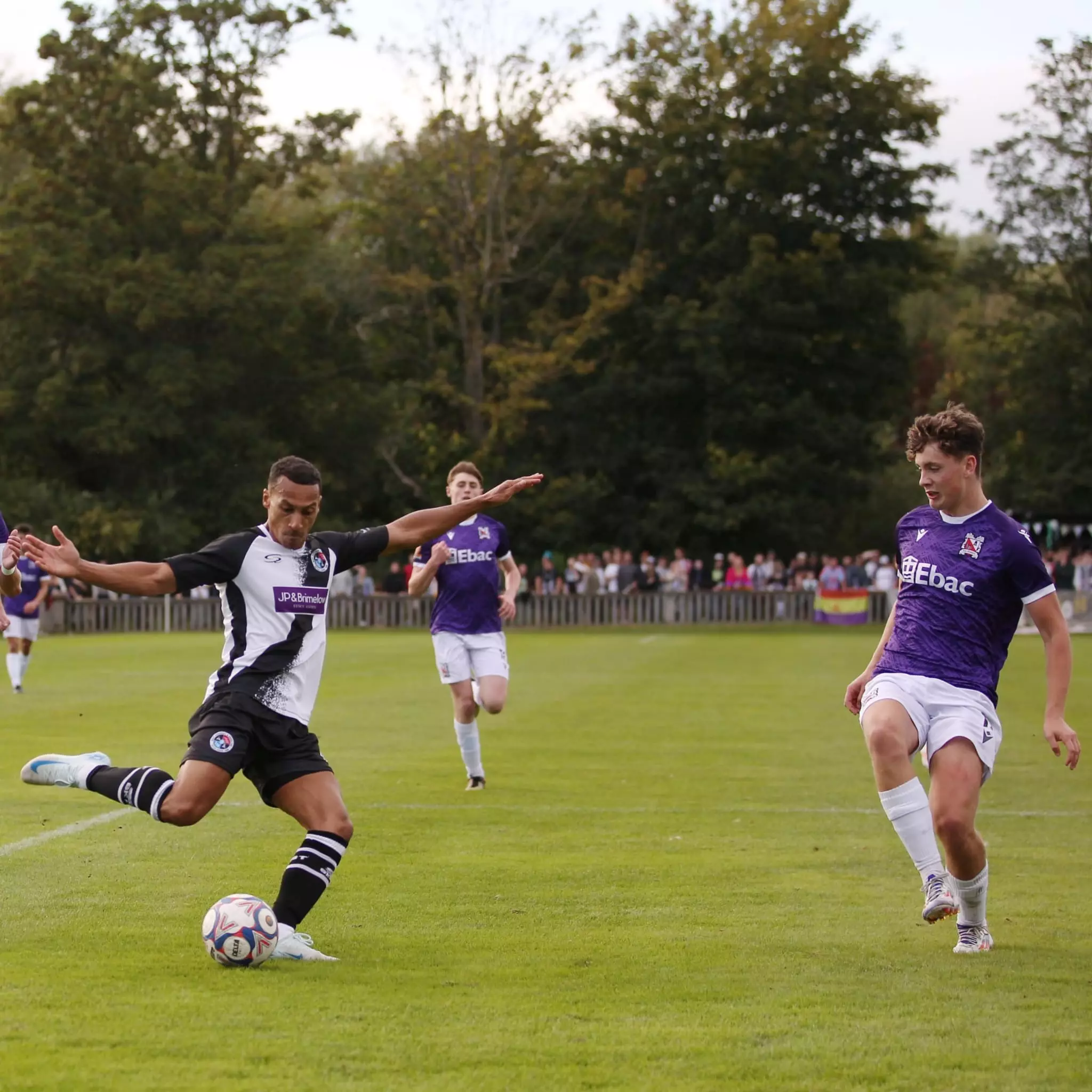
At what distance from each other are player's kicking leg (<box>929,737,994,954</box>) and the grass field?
0.12 m

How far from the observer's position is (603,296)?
5462cm

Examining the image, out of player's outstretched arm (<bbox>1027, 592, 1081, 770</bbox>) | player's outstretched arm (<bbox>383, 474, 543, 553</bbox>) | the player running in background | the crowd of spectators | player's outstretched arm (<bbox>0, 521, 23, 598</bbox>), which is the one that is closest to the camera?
player's outstretched arm (<bbox>1027, 592, 1081, 770</bbox>)

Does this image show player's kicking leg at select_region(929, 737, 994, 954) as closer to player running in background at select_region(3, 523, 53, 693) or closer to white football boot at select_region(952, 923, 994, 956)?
white football boot at select_region(952, 923, 994, 956)

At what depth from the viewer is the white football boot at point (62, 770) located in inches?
276

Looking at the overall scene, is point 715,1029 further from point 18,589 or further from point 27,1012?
point 18,589

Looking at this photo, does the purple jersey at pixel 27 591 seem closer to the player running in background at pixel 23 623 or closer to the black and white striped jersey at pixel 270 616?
the player running in background at pixel 23 623

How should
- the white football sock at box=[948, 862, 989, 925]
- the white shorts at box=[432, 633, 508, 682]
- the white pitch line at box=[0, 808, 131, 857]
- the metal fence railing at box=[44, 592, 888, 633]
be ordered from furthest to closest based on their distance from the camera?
the metal fence railing at box=[44, 592, 888, 633] < the white shorts at box=[432, 633, 508, 682] < the white pitch line at box=[0, 808, 131, 857] < the white football sock at box=[948, 862, 989, 925]

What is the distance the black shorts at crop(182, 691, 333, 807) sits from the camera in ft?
22.2

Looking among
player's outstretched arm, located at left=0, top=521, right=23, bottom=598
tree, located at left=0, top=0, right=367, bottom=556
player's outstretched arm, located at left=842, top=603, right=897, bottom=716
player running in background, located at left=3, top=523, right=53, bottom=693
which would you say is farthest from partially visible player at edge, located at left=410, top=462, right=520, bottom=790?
tree, located at left=0, top=0, right=367, bottom=556

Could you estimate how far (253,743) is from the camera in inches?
271

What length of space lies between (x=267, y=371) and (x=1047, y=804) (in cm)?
4289

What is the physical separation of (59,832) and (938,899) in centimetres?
538

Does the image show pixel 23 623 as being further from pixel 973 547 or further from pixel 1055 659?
pixel 1055 659

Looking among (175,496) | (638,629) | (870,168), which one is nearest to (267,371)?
(175,496)
